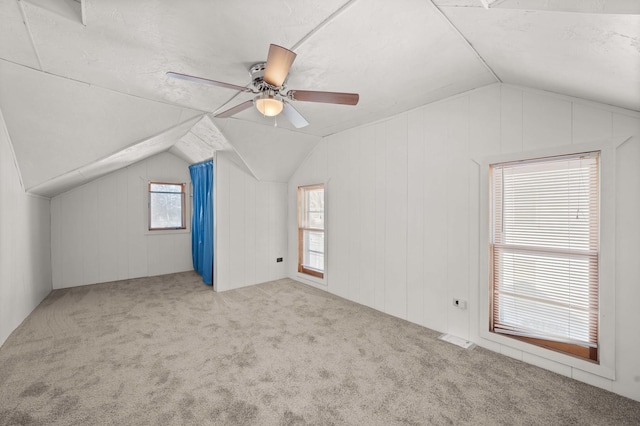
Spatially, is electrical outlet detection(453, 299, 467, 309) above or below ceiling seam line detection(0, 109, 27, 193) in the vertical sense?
below

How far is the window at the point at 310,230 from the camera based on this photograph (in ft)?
16.1

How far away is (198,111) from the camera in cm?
331

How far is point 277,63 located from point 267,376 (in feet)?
7.71

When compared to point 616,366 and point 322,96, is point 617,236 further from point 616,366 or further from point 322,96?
point 322,96

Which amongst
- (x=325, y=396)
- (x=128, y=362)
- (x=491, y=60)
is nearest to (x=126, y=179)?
(x=128, y=362)

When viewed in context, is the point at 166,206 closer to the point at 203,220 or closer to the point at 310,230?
the point at 203,220

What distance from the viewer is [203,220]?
202 inches

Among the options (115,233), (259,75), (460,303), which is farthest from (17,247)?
(460,303)

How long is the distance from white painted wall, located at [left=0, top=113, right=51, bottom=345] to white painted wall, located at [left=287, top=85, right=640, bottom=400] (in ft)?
11.9

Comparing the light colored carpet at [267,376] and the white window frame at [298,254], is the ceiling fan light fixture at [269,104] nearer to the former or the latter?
the light colored carpet at [267,376]

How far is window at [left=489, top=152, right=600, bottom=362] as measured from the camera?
2188 millimetres

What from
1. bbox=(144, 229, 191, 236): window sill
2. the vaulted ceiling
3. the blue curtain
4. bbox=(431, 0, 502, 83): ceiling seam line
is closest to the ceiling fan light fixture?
the vaulted ceiling

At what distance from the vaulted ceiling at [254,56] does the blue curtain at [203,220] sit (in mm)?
1694

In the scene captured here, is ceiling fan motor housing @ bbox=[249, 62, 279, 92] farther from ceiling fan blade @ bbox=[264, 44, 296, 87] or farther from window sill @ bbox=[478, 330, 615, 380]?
window sill @ bbox=[478, 330, 615, 380]
